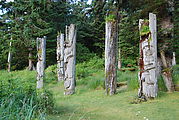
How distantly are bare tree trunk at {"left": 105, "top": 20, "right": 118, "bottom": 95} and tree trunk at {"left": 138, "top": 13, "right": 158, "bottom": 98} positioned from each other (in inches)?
54.7

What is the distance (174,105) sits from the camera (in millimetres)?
5234

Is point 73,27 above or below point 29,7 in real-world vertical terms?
below

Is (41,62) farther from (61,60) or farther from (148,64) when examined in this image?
(148,64)

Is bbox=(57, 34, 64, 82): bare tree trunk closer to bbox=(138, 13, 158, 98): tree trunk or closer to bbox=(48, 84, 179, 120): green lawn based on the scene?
bbox=(48, 84, 179, 120): green lawn

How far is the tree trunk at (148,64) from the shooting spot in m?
6.18

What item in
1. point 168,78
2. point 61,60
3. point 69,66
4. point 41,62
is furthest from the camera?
point 61,60

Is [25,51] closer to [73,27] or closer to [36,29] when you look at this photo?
[36,29]

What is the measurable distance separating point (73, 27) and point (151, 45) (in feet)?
12.5

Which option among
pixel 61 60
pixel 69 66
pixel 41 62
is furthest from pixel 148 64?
pixel 61 60

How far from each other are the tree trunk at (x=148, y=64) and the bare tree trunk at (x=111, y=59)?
1.39 m

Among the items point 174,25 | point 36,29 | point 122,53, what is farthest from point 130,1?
point 36,29

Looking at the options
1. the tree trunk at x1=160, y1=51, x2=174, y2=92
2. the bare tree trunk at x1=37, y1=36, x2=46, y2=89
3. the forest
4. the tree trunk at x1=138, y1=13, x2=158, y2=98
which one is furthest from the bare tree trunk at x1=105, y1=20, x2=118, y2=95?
the bare tree trunk at x1=37, y1=36, x2=46, y2=89

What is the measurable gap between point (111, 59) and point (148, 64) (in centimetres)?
171

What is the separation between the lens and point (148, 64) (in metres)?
6.26
